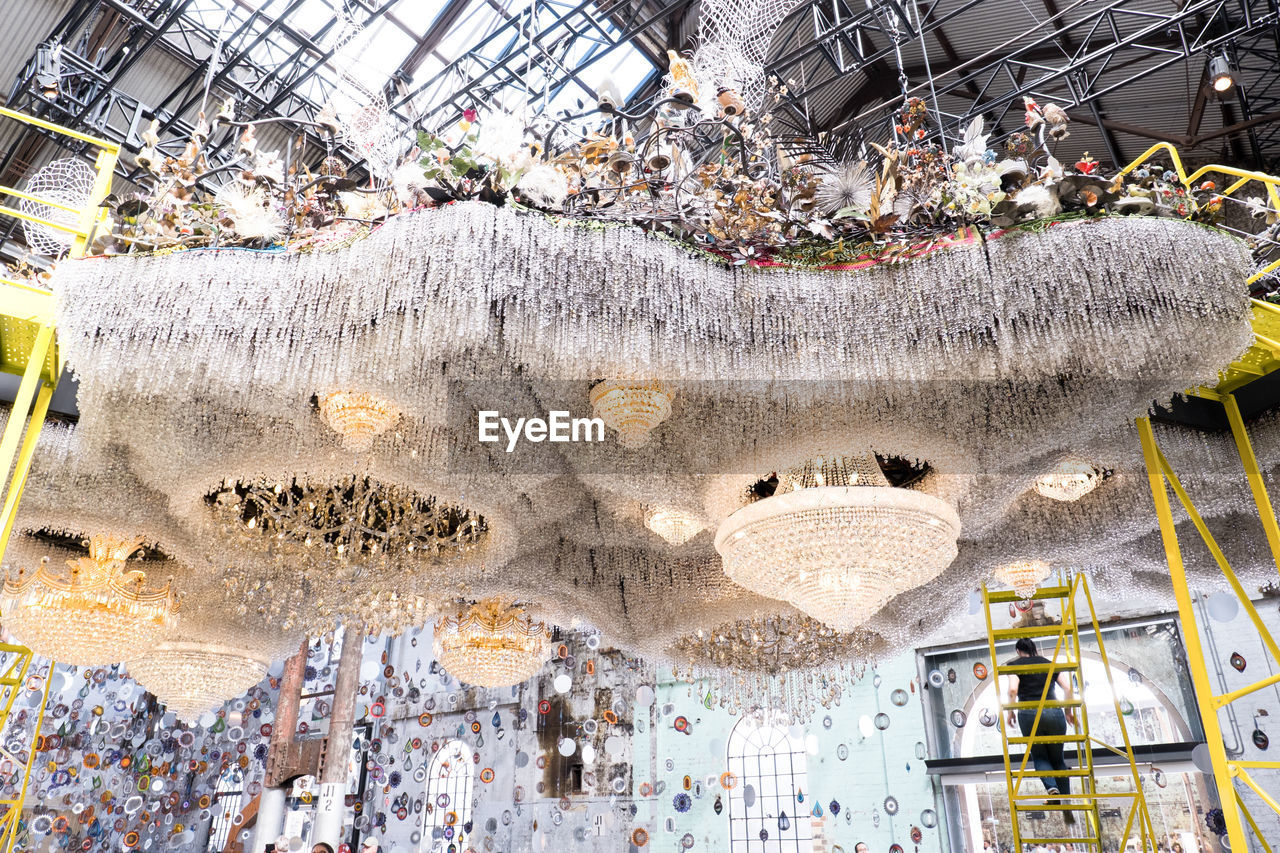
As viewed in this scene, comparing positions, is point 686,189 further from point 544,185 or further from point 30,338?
point 30,338

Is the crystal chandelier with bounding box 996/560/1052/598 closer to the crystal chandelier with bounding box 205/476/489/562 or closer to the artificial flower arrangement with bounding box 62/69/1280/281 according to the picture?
the artificial flower arrangement with bounding box 62/69/1280/281

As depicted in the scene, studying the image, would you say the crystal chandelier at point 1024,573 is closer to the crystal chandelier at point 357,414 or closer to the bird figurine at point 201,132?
the crystal chandelier at point 357,414

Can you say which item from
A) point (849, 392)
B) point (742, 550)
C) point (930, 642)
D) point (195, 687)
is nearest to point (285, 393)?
point (742, 550)

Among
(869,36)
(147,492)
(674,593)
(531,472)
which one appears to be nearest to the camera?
(531,472)

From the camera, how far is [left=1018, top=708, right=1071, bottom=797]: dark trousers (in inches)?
276

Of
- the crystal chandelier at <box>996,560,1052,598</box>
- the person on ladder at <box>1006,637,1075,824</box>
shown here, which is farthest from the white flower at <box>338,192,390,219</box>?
the person on ladder at <box>1006,637,1075,824</box>

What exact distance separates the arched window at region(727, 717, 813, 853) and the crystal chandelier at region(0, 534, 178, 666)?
708 centimetres

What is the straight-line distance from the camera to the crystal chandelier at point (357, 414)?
3994 millimetres

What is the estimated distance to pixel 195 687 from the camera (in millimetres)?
6781

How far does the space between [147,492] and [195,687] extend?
8.49ft

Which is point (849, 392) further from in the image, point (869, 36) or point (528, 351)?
point (869, 36)

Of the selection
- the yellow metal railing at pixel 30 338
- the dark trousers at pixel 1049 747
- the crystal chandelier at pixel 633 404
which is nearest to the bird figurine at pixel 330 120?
the yellow metal railing at pixel 30 338

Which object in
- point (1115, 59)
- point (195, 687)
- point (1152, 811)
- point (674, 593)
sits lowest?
point (1152, 811)
